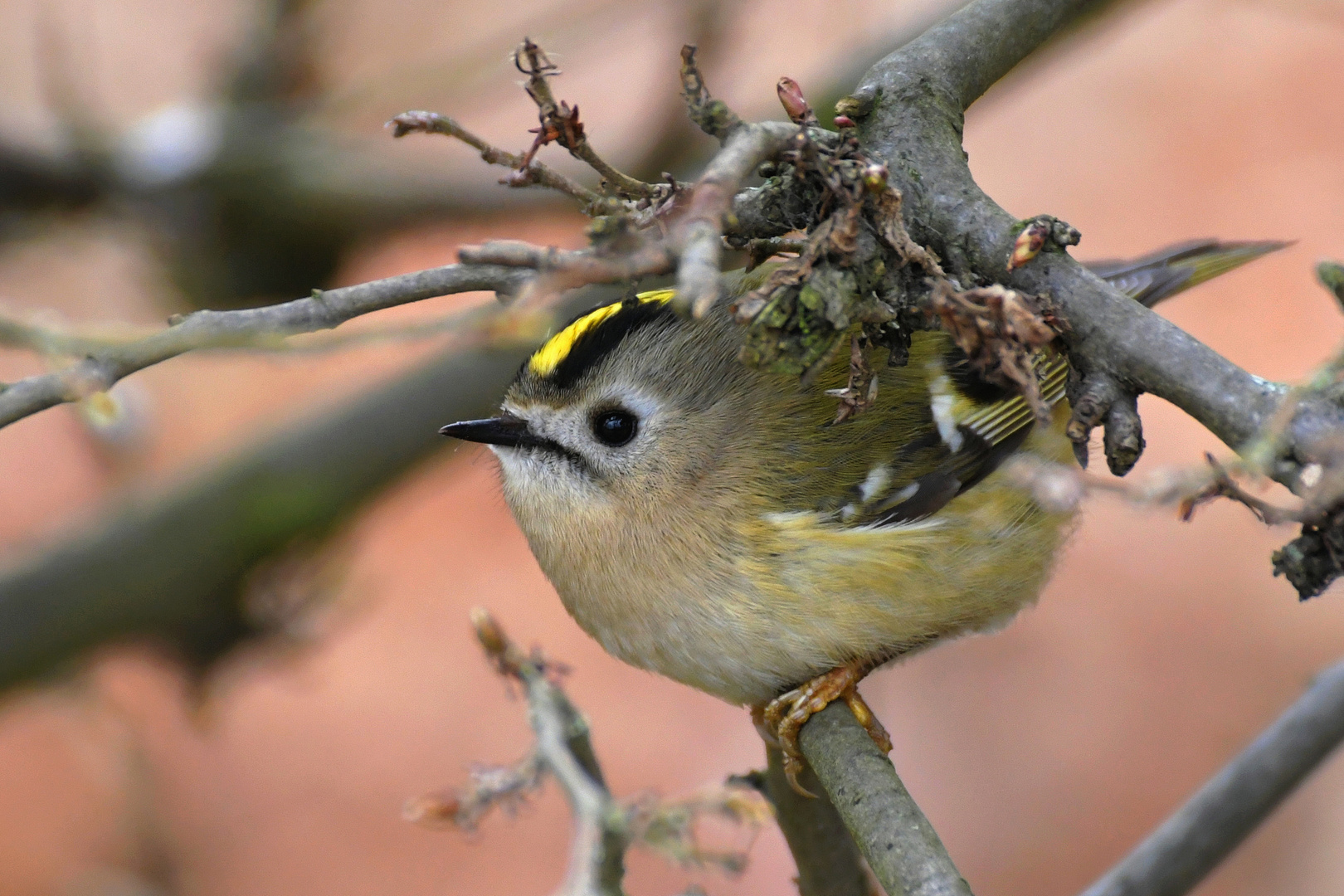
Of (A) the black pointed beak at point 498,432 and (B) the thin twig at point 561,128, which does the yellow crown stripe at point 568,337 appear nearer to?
(A) the black pointed beak at point 498,432

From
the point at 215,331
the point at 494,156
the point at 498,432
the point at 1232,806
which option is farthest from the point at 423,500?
the point at 215,331

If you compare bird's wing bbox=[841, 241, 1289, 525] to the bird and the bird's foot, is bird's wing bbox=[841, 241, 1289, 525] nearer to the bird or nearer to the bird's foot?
the bird

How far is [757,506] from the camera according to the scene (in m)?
1.64

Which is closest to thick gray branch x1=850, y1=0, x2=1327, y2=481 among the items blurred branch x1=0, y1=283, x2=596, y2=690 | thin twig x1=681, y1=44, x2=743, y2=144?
thin twig x1=681, y1=44, x2=743, y2=144

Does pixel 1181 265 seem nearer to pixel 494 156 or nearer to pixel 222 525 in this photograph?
pixel 494 156

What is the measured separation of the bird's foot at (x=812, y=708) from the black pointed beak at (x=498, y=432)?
0.47 metres

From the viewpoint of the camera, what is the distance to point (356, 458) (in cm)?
287

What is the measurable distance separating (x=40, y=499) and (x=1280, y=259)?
4727mm

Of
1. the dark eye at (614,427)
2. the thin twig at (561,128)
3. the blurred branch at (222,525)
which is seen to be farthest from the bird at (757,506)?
the blurred branch at (222,525)

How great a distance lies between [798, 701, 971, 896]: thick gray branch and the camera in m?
1.09

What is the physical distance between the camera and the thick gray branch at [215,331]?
93 cm

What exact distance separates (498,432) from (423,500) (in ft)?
10.7

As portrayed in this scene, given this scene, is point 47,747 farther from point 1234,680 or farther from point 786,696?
point 1234,680

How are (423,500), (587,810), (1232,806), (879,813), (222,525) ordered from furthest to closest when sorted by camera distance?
(423,500) → (222,525) → (1232,806) → (879,813) → (587,810)
